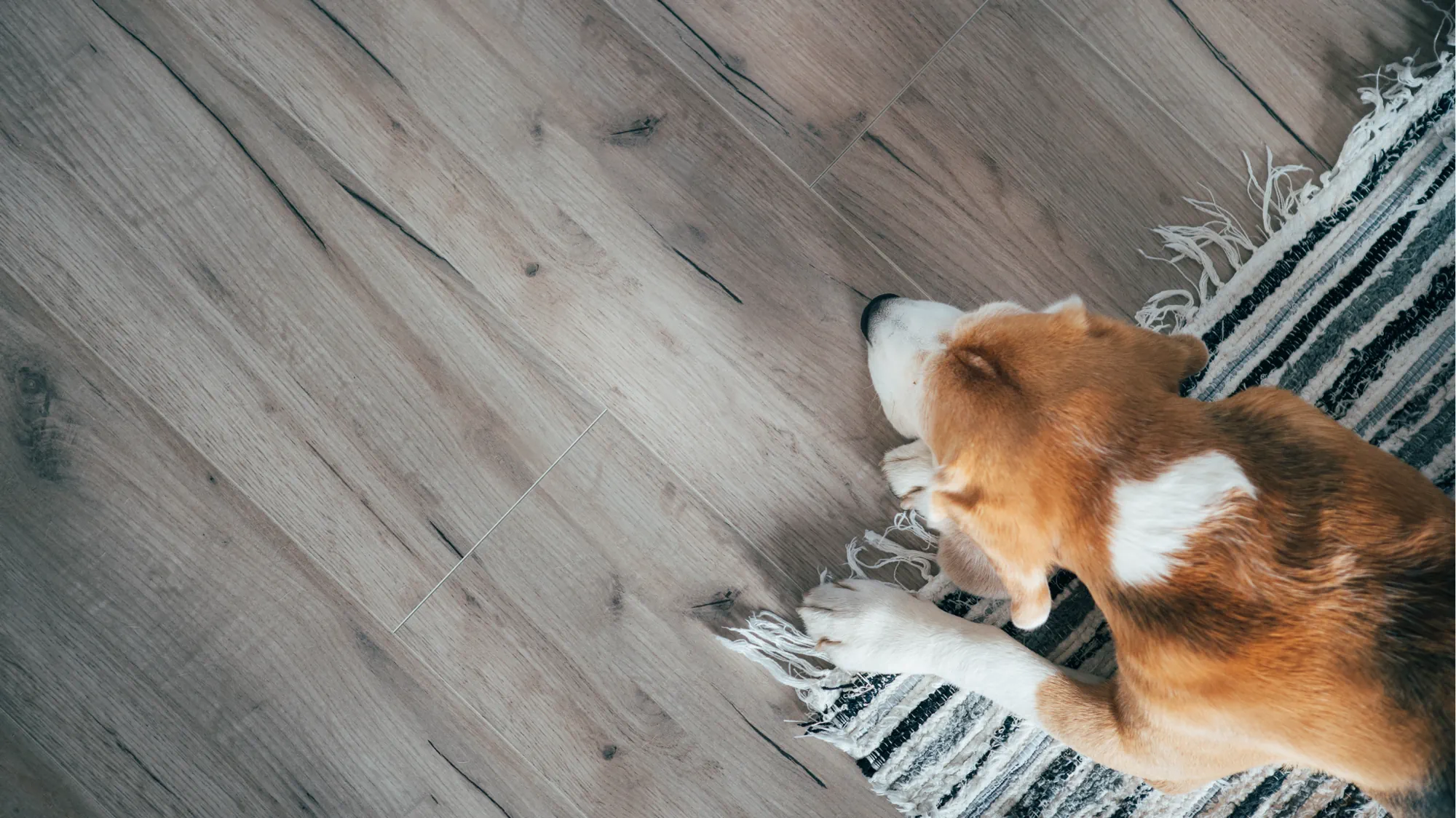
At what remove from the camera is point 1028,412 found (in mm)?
1066

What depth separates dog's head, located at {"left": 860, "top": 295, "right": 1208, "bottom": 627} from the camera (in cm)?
106

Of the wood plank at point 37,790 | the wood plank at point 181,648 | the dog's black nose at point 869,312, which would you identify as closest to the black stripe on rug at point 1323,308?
the dog's black nose at point 869,312

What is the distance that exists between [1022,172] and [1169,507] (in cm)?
79

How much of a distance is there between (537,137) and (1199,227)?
3.95 feet

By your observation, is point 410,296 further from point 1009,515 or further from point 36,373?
point 1009,515

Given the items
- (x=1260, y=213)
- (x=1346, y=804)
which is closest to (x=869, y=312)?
(x=1260, y=213)

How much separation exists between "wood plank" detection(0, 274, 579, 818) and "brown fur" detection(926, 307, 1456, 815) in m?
1.05

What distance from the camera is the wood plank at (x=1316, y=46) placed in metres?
1.60

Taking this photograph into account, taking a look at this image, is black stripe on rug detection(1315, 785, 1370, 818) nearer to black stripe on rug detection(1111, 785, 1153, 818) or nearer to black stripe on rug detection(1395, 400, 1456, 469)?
Answer: black stripe on rug detection(1111, 785, 1153, 818)

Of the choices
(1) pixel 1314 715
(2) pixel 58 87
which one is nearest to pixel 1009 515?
(1) pixel 1314 715

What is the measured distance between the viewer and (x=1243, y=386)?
152 centimetres

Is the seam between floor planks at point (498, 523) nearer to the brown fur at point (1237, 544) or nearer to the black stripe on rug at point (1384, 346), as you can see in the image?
the brown fur at point (1237, 544)

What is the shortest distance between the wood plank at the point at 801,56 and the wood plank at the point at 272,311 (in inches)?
23.2

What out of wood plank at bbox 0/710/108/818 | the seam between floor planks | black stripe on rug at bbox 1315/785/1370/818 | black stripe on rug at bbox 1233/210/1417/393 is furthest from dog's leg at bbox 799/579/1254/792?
wood plank at bbox 0/710/108/818
